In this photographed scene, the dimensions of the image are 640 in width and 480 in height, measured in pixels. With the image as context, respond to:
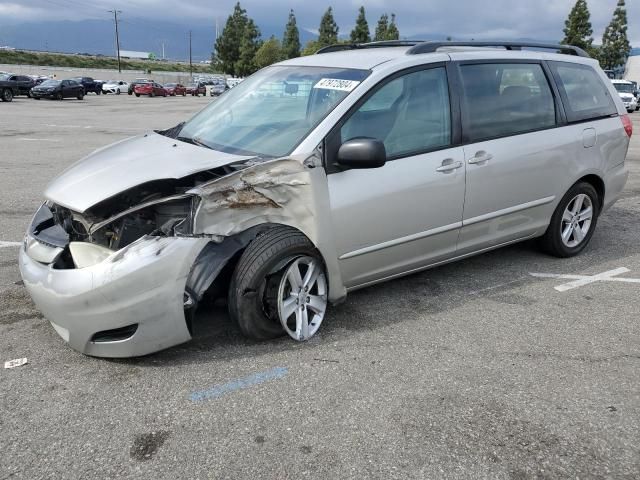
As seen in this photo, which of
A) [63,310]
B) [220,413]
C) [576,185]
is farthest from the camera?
[576,185]

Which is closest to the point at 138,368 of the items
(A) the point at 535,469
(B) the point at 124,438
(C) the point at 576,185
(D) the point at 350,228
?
(B) the point at 124,438

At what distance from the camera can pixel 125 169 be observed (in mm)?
3383

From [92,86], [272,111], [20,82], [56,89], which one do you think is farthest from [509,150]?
[92,86]

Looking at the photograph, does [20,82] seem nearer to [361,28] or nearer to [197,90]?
[197,90]

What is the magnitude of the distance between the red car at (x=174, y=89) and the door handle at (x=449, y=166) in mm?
52049

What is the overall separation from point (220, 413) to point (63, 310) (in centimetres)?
103

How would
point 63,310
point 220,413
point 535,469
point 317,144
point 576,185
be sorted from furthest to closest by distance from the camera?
point 576,185 < point 317,144 < point 63,310 < point 220,413 < point 535,469

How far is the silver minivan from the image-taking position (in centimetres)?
309

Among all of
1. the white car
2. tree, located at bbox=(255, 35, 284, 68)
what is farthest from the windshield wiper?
Answer: tree, located at bbox=(255, 35, 284, 68)

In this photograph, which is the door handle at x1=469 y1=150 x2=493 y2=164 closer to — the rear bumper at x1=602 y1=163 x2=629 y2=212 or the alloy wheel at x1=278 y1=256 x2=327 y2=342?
the alloy wheel at x1=278 y1=256 x2=327 y2=342

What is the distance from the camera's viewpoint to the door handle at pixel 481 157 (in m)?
4.09

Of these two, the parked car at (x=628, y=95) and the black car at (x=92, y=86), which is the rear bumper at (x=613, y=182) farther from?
the black car at (x=92, y=86)

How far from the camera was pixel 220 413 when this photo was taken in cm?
279

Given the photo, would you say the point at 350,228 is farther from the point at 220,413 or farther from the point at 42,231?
the point at 42,231
